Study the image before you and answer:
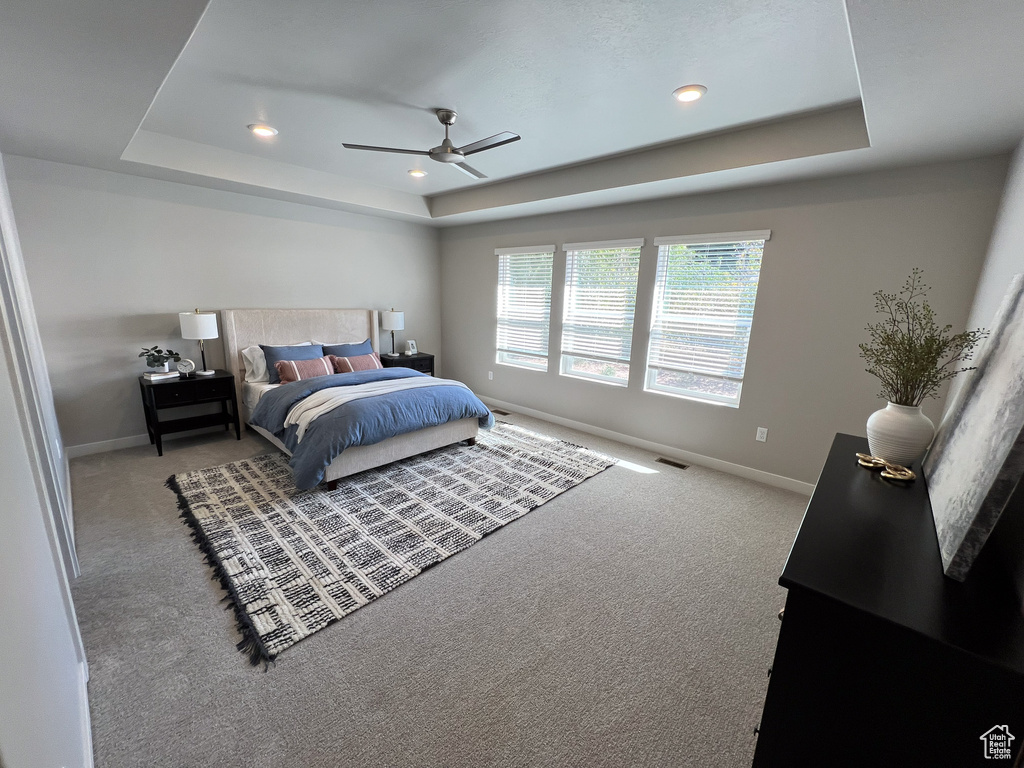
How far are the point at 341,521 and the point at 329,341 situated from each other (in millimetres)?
2801

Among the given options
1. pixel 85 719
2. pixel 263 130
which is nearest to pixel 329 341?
pixel 263 130

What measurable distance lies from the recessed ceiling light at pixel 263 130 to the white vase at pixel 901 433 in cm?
398

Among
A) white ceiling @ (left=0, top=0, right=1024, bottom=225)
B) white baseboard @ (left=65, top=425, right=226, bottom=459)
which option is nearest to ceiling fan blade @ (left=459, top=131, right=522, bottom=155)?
white ceiling @ (left=0, top=0, right=1024, bottom=225)

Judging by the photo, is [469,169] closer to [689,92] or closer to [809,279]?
[689,92]

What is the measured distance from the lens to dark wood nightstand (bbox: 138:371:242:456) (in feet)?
11.6

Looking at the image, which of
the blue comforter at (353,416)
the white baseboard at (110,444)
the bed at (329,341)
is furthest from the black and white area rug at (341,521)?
the white baseboard at (110,444)

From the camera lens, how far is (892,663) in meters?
0.82

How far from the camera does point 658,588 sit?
84.8 inches

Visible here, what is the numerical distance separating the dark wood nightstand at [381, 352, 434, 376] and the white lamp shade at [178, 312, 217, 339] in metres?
1.86

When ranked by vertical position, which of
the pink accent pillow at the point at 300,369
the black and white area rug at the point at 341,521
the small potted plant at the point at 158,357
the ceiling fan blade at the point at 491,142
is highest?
the ceiling fan blade at the point at 491,142

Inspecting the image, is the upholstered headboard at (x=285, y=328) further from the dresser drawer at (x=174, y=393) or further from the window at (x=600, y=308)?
the window at (x=600, y=308)

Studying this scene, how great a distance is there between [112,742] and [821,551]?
2285 mm

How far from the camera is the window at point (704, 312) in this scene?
3.37m

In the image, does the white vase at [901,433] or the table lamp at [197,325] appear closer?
the white vase at [901,433]
